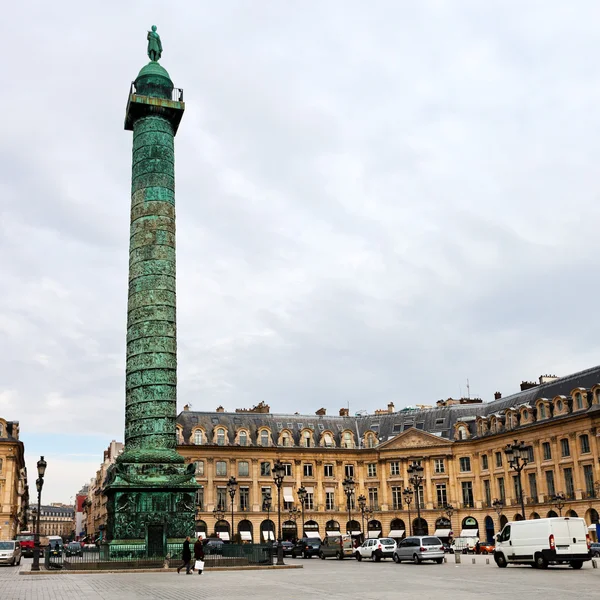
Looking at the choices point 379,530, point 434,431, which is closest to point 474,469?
point 434,431

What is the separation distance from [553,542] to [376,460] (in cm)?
4231

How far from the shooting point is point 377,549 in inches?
1225

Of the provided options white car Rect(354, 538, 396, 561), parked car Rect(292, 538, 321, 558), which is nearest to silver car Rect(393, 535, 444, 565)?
white car Rect(354, 538, 396, 561)

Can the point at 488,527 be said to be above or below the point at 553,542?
below

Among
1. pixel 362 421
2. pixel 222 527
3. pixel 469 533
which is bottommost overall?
pixel 469 533

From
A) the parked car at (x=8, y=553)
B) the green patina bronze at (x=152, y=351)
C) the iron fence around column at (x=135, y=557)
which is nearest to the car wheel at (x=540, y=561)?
the iron fence around column at (x=135, y=557)

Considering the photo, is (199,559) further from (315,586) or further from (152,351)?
(152,351)

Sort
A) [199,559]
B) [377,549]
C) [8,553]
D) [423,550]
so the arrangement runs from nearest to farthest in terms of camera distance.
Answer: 1. [199,559]
2. [423,550]
3. [8,553]
4. [377,549]

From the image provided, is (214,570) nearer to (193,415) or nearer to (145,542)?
(145,542)

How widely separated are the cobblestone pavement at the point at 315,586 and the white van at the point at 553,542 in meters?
0.66

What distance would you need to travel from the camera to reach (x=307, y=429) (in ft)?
208

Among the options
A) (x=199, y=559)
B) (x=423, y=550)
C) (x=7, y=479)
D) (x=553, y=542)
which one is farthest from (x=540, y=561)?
(x=7, y=479)

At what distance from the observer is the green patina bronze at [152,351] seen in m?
26.5

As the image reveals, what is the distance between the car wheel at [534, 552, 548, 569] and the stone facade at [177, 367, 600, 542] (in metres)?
30.2
